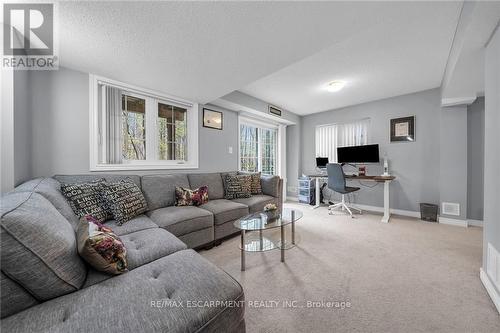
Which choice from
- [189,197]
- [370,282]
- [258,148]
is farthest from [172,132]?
[370,282]

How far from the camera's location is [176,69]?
213 centimetres

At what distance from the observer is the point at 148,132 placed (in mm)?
2777

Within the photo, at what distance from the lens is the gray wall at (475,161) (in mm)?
3045

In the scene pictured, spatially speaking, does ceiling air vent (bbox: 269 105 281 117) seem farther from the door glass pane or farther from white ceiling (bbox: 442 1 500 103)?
white ceiling (bbox: 442 1 500 103)

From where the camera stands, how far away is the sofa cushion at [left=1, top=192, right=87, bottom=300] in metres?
0.71

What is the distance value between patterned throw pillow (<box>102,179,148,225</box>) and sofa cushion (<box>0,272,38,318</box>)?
1124mm

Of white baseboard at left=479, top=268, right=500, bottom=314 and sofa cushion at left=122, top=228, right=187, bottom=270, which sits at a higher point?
sofa cushion at left=122, top=228, right=187, bottom=270

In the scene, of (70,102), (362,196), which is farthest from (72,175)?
(362,196)

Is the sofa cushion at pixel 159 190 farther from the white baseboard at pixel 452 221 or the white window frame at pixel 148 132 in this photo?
the white baseboard at pixel 452 221

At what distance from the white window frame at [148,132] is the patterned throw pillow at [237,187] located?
644 millimetres

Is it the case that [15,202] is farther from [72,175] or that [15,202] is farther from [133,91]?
[133,91]

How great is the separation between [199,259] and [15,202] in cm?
95

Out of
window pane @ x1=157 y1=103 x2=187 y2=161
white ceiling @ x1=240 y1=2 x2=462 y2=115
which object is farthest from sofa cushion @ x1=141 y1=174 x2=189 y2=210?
white ceiling @ x1=240 y1=2 x2=462 y2=115

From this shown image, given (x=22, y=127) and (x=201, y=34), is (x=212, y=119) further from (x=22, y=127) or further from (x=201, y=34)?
(x=22, y=127)
